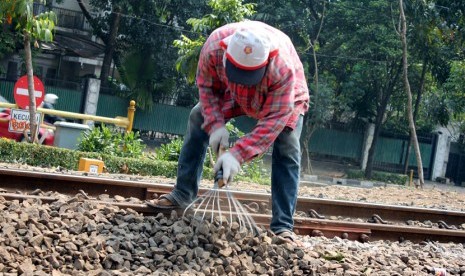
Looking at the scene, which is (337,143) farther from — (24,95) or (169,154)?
(24,95)

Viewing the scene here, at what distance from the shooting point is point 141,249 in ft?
16.2

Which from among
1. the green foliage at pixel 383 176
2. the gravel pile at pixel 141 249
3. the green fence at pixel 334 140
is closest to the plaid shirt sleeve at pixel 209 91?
the gravel pile at pixel 141 249

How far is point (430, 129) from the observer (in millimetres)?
35156

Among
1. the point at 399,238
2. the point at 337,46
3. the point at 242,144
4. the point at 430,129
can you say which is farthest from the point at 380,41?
the point at 242,144

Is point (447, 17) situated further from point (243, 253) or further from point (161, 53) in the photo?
point (243, 253)

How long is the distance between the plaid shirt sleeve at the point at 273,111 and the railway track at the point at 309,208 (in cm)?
122

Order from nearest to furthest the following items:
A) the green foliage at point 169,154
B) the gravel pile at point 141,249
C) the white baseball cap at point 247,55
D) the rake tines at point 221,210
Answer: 1. the gravel pile at point 141,249
2. the white baseball cap at point 247,55
3. the rake tines at point 221,210
4. the green foliage at point 169,154

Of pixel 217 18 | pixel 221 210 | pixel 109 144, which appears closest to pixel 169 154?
pixel 109 144

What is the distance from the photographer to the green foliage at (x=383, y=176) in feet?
101

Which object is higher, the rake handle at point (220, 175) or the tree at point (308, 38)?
the tree at point (308, 38)

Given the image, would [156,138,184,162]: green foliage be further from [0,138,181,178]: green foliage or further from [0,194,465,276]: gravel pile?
[0,194,465,276]: gravel pile

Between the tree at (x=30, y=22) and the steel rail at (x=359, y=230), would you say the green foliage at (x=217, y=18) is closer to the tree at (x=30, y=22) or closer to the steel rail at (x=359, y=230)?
the tree at (x=30, y=22)

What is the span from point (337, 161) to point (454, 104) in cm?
635

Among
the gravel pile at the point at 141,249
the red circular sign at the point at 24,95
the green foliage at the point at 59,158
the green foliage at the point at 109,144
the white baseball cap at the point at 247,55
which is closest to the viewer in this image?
the gravel pile at the point at 141,249
